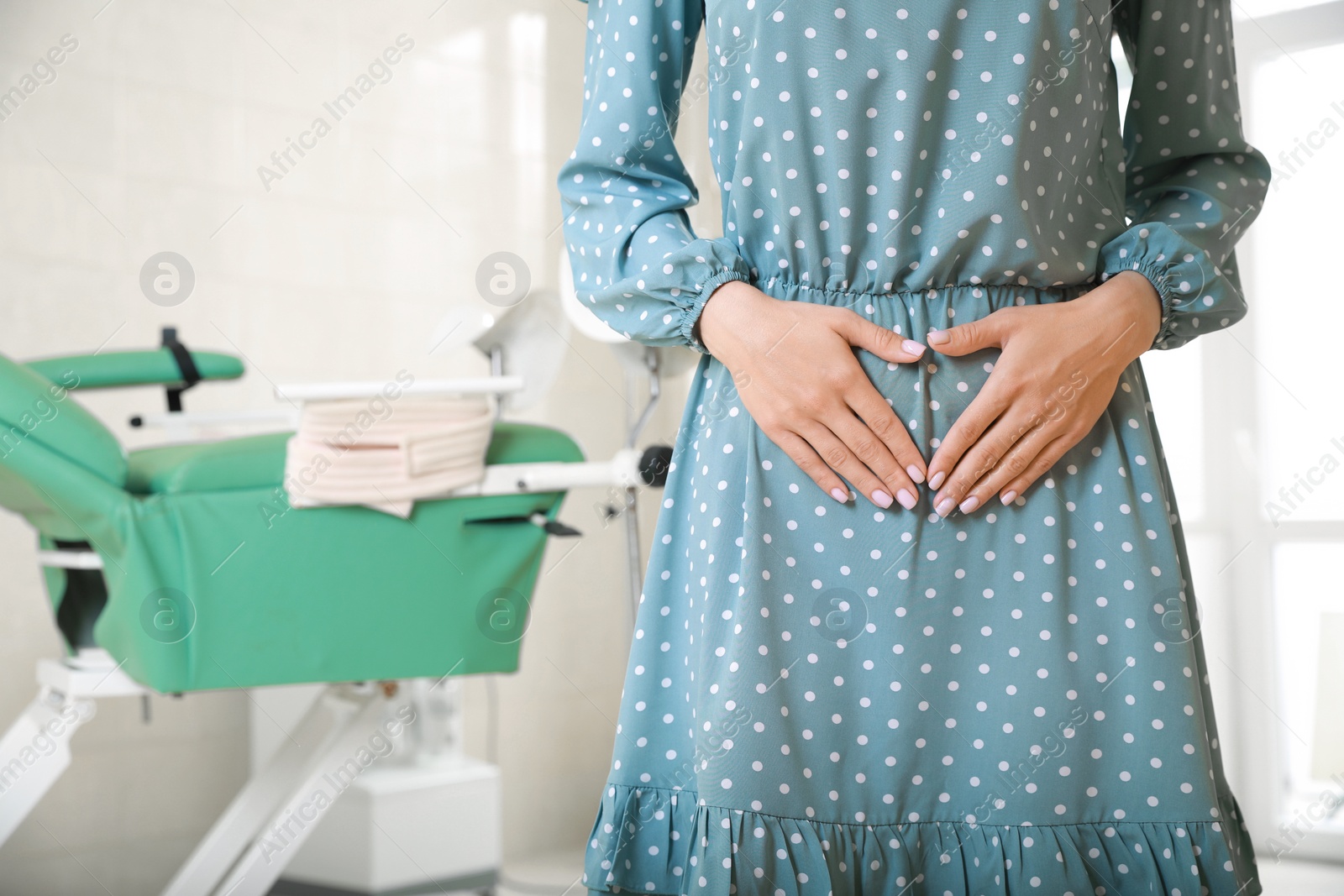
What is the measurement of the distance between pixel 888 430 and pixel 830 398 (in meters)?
0.04

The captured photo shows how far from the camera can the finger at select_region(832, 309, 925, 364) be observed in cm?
56

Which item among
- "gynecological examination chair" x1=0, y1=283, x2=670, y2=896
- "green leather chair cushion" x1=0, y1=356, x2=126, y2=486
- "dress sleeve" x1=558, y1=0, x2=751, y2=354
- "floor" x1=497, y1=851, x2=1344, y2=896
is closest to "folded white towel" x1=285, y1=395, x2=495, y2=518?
"gynecological examination chair" x1=0, y1=283, x2=670, y2=896

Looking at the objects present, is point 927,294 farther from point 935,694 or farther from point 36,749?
point 36,749

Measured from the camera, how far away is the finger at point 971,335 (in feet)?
1.85

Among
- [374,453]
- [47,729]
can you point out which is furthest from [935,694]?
[47,729]

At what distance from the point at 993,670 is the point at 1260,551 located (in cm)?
197

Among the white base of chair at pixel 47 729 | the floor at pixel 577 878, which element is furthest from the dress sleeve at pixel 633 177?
the floor at pixel 577 878

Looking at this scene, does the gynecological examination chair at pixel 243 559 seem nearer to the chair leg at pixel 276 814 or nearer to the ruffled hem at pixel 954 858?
the chair leg at pixel 276 814

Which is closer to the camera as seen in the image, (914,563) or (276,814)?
(914,563)

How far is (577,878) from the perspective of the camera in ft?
7.48

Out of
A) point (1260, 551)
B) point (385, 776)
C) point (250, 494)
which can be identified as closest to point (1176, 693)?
point (250, 494)

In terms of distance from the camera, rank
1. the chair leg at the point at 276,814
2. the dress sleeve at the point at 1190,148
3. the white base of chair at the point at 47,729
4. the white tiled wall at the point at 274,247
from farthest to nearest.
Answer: the white tiled wall at the point at 274,247 → the chair leg at the point at 276,814 → the white base of chair at the point at 47,729 → the dress sleeve at the point at 1190,148

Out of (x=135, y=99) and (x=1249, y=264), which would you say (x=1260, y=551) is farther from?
(x=135, y=99)

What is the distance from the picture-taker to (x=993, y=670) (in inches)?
22.4
